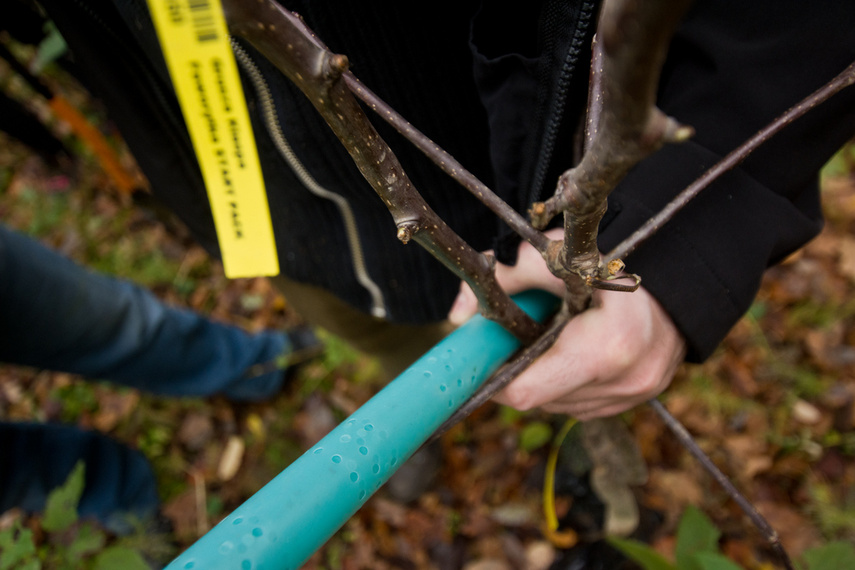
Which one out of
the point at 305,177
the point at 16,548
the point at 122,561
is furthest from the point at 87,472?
the point at 305,177

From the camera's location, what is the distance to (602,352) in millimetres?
743

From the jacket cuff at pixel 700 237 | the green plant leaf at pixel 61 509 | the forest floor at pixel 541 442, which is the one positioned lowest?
the forest floor at pixel 541 442

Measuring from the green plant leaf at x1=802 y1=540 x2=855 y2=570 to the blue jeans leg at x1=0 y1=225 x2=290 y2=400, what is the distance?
2.26 metres

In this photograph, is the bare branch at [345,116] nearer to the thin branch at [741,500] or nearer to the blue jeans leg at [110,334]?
the thin branch at [741,500]

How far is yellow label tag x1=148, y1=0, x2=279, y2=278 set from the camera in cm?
45

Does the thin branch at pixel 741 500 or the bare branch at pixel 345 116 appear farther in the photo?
the thin branch at pixel 741 500

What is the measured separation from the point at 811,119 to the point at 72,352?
7.40 ft

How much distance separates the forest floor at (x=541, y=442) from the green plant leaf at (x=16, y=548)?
0.98 m

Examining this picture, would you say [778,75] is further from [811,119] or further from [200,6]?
[200,6]

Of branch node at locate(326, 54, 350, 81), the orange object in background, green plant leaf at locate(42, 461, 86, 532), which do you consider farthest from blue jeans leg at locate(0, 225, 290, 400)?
branch node at locate(326, 54, 350, 81)

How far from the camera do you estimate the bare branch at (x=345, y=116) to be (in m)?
0.38

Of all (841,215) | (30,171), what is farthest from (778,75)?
(30,171)

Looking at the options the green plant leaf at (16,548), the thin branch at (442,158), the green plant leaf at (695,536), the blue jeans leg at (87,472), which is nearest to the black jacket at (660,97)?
the thin branch at (442,158)

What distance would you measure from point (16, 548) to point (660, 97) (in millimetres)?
1741
